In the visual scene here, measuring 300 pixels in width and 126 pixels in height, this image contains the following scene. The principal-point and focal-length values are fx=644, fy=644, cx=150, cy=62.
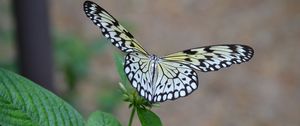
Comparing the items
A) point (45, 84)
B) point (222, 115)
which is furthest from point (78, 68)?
point (222, 115)

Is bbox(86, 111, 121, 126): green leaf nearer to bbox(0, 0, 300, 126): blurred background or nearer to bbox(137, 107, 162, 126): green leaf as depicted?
bbox(137, 107, 162, 126): green leaf

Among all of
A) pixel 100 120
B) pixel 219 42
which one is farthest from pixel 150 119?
pixel 219 42

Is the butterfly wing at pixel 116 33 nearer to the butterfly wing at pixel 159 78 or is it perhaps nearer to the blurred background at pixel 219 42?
the butterfly wing at pixel 159 78

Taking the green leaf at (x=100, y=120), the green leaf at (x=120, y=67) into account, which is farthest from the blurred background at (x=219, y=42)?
the green leaf at (x=100, y=120)

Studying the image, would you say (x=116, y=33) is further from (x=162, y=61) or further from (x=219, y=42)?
(x=219, y=42)

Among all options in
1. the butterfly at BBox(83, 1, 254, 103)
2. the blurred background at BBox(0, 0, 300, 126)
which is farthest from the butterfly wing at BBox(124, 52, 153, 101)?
the blurred background at BBox(0, 0, 300, 126)
